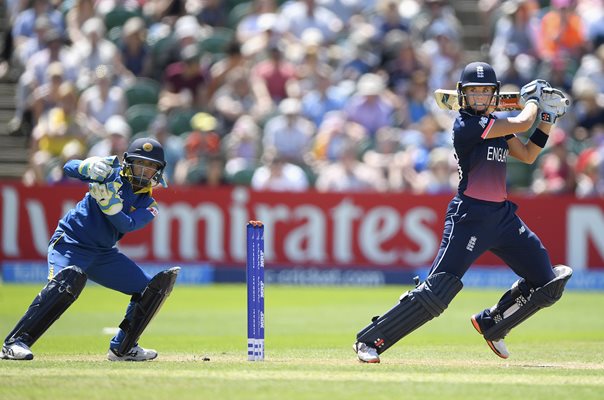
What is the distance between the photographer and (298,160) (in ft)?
58.4

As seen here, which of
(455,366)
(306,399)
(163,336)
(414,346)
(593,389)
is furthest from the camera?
(163,336)

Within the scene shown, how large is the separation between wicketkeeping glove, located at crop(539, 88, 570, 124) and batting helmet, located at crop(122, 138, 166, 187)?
2.80m

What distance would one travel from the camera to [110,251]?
8.82m

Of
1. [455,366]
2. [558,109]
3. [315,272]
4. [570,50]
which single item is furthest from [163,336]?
[570,50]

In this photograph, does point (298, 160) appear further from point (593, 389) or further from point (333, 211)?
point (593, 389)

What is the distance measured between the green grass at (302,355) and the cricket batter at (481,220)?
0.33m

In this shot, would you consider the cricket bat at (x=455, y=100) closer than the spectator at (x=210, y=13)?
Yes

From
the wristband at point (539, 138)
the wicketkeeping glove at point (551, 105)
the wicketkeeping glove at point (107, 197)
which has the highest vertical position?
the wicketkeeping glove at point (551, 105)

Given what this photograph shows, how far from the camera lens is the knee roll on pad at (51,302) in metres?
8.37

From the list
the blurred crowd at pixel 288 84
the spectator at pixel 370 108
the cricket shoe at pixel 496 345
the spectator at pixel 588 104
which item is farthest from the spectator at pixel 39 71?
the cricket shoe at pixel 496 345

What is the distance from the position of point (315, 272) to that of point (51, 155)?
4.26 meters

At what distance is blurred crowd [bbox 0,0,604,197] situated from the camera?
17.4 metres

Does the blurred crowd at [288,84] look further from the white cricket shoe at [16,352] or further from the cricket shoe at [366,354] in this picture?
the cricket shoe at [366,354]

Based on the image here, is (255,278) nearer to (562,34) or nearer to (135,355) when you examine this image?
(135,355)
